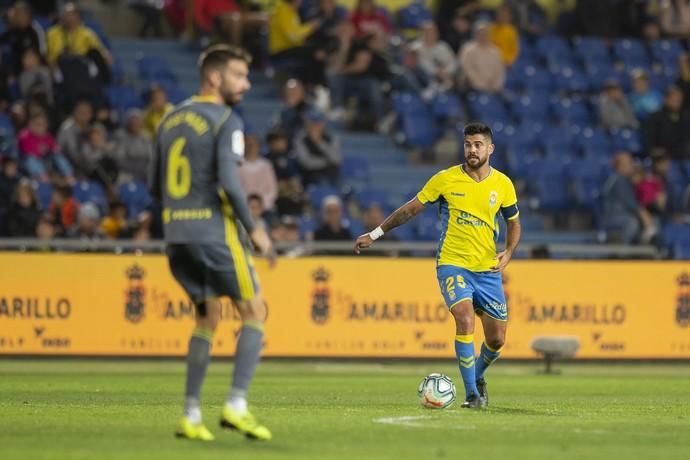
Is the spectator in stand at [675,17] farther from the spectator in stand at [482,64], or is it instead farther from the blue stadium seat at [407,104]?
the blue stadium seat at [407,104]

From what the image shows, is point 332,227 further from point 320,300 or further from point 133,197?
point 133,197

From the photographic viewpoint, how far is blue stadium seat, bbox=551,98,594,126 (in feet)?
91.0

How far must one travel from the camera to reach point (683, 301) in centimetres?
2186

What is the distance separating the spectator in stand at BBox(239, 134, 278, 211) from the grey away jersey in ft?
41.4

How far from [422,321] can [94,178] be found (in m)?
5.37

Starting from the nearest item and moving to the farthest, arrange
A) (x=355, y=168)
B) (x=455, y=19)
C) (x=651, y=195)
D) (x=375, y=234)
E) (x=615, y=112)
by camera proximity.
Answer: (x=375, y=234) → (x=651, y=195) → (x=355, y=168) → (x=615, y=112) → (x=455, y=19)

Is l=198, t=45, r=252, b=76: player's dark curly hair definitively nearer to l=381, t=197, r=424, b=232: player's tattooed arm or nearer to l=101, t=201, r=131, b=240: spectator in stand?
l=381, t=197, r=424, b=232: player's tattooed arm

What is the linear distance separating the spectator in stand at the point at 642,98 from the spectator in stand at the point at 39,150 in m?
11.3

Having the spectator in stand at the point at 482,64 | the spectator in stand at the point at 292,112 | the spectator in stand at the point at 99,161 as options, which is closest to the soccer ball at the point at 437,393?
the spectator in stand at the point at 99,161

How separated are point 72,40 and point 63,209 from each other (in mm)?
3937

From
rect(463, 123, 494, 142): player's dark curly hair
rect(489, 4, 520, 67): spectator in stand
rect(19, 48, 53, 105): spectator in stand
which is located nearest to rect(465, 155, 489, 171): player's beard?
rect(463, 123, 494, 142): player's dark curly hair

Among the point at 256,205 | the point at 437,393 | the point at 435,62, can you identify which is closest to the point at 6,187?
the point at 256,205

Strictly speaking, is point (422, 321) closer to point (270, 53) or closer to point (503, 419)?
point (270, 53)

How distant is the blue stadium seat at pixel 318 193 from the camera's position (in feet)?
77.2
